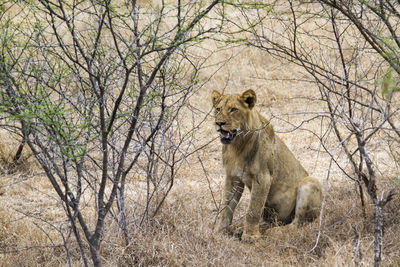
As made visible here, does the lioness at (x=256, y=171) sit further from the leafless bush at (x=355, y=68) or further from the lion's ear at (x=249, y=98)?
the leafless bush at (x=355, y=68)

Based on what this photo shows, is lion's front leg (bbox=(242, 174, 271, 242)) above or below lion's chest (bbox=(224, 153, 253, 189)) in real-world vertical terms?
below

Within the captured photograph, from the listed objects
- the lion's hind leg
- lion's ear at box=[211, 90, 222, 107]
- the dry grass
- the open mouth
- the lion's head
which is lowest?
the dry grass

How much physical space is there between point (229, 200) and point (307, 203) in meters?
0.84

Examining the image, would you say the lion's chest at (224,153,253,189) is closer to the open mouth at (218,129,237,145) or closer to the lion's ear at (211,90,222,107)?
the open mouth at (218,129,237,145)

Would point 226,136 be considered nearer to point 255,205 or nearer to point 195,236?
point 255,205

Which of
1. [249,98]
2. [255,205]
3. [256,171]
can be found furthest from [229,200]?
[249,98]

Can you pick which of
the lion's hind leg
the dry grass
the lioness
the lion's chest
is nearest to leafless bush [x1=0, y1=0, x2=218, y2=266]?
the dry grass

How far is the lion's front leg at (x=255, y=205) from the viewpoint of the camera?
5.21 m

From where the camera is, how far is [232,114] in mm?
5051

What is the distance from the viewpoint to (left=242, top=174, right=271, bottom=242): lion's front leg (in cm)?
521

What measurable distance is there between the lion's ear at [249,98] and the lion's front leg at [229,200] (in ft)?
2.53

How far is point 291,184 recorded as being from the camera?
564cm

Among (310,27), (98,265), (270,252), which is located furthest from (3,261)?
(310,27)

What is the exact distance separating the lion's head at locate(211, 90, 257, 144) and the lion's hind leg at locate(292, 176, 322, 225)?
3.31 feet
